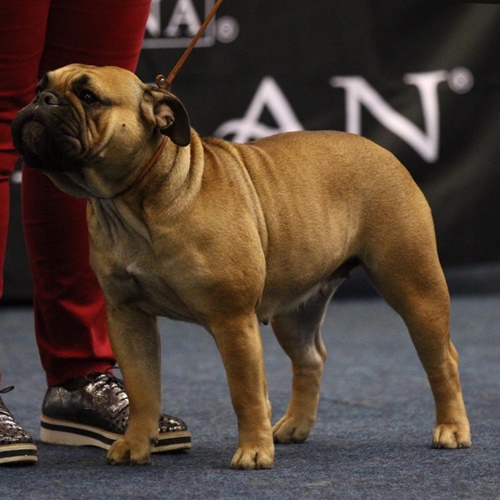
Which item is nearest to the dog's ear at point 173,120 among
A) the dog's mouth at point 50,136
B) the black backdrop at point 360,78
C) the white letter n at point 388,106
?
the dog's mouth at point 50,136

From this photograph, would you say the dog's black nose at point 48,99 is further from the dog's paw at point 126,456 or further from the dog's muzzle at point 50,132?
the dog's paw at point 126,456

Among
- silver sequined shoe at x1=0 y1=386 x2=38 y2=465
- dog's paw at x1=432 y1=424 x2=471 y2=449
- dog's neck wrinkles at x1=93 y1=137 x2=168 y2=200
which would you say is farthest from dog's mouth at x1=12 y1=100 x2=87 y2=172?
dog's paw at x1=432 y1=424 x2=471 y2=449

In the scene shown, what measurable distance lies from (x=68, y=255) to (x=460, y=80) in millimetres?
2852

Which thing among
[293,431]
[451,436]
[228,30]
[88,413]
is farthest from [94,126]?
[228,30]

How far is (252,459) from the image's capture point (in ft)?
7.16

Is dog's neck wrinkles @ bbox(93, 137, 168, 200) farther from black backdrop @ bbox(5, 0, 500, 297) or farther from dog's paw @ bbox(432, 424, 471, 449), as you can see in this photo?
black backdrop @ bbox(5, 0, 500, 297)

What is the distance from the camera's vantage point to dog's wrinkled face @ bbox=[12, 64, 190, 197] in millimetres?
2061

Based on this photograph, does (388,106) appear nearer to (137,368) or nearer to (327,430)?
(327,430)

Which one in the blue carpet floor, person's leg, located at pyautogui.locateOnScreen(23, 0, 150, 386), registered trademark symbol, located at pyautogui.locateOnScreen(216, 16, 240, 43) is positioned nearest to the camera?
the blue carpet floor

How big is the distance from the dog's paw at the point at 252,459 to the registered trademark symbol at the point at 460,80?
3.13 meters

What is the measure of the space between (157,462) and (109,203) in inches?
22.1

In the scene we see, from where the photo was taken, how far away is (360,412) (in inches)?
116

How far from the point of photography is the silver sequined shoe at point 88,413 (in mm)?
2551

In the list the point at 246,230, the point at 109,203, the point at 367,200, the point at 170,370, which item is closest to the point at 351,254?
the point at 367,200
